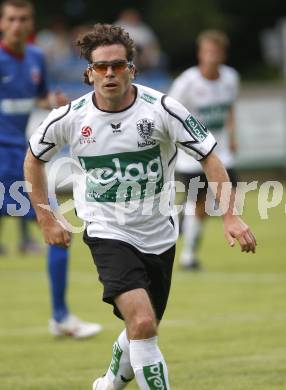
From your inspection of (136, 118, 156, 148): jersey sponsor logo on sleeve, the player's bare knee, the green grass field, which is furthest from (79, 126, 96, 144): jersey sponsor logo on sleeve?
the green grass field

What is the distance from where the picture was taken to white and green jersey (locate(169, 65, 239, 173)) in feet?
43.7

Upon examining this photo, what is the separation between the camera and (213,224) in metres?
18.2

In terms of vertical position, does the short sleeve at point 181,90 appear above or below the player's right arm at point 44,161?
above

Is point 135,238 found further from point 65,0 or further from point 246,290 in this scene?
point 65,0

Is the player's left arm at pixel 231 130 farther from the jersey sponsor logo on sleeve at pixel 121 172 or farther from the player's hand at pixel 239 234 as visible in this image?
the player's hand at pixel 239 234

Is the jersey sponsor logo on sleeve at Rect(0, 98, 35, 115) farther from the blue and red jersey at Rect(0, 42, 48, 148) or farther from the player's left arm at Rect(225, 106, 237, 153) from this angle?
the player's left arm at Rect(225, 106, 237, 153)

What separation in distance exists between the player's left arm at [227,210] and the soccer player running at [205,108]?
6.44 m

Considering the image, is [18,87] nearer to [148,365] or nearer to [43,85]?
[43,85]

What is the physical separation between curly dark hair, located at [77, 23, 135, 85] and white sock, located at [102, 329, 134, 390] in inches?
62.9

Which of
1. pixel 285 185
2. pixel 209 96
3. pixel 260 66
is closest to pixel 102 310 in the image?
pixel 209 96

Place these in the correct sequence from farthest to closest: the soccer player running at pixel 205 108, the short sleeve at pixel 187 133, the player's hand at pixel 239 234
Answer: the soccer player running at pixel 205 108, the short sleeve at pixel 187 133, the player's hand at pixel 239 234

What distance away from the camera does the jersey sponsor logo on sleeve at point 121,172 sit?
650cm

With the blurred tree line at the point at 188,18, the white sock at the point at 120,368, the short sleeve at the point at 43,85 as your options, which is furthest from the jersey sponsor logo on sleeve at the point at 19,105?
the blurred tree line at the point at 188,18

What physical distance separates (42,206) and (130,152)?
616 mm
